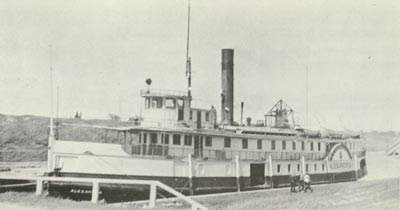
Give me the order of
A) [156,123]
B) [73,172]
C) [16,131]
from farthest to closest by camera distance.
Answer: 1. [16,131]
2. [156,123]
3. [73,172]

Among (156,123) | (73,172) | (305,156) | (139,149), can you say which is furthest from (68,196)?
(305,156)

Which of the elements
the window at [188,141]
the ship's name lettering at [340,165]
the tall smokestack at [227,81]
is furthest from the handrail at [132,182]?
the ship's name lettering at [340,165]

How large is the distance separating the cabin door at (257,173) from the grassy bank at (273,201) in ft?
6.76

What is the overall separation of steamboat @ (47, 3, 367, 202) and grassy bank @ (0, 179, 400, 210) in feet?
5.53

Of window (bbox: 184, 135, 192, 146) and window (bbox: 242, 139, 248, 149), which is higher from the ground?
window (bbox: 184, 135, 192, 146)

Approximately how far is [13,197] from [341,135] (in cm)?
2104

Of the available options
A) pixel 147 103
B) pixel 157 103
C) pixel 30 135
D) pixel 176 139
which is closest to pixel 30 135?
pixel 30 135

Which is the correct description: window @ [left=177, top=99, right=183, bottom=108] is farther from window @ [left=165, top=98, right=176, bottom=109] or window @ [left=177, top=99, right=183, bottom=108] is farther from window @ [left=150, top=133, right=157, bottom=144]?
window @ [left=150, top=133, right=157, bottom=144]

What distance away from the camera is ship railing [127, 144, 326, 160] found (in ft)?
61.0

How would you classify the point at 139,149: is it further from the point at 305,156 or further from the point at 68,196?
the point at 305,156

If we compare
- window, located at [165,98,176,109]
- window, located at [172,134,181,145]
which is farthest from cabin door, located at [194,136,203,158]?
window, located at [165,98,176,109]

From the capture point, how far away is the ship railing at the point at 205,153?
732 inches

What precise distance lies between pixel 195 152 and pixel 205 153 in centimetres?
57

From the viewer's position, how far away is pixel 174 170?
18.3 meters
